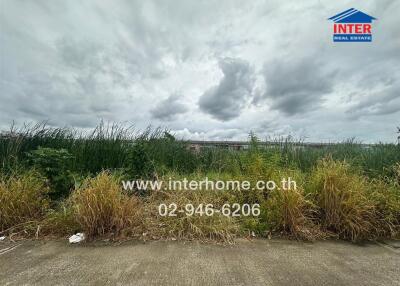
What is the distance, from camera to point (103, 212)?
2641 millimetres

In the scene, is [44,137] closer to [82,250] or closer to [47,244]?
[47,244]

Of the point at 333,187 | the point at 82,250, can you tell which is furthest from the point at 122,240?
the point at 333,187

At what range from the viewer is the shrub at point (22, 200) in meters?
2.84

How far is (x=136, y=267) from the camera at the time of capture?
6.63 feet

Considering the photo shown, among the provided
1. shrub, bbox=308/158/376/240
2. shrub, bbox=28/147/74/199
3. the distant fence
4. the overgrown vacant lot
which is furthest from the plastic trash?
the distant fence

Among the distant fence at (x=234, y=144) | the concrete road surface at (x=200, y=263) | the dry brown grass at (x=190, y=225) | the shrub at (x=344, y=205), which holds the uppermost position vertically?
the distant fence at (x=234, y=144)

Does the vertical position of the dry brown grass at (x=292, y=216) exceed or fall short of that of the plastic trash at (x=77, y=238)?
it exceeds it

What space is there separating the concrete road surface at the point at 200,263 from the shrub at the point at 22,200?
0.38m

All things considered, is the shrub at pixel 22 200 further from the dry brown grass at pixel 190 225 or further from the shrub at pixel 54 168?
the dry brown grass at pixel 190 225

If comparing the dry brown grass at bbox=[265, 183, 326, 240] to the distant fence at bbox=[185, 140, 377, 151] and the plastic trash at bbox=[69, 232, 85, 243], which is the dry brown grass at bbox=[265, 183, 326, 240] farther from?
→ the distant fence at bbox=[185, 140, 377, 151]

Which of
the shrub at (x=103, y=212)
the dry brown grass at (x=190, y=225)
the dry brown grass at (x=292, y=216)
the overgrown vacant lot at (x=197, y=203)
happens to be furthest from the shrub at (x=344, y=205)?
the shrub at (x=103, y=212)

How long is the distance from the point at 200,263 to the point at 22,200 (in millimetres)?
2513

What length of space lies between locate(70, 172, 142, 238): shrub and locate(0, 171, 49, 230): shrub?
2.34ft

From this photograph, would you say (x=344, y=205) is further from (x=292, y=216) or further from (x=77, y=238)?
(x=77, y=238)
